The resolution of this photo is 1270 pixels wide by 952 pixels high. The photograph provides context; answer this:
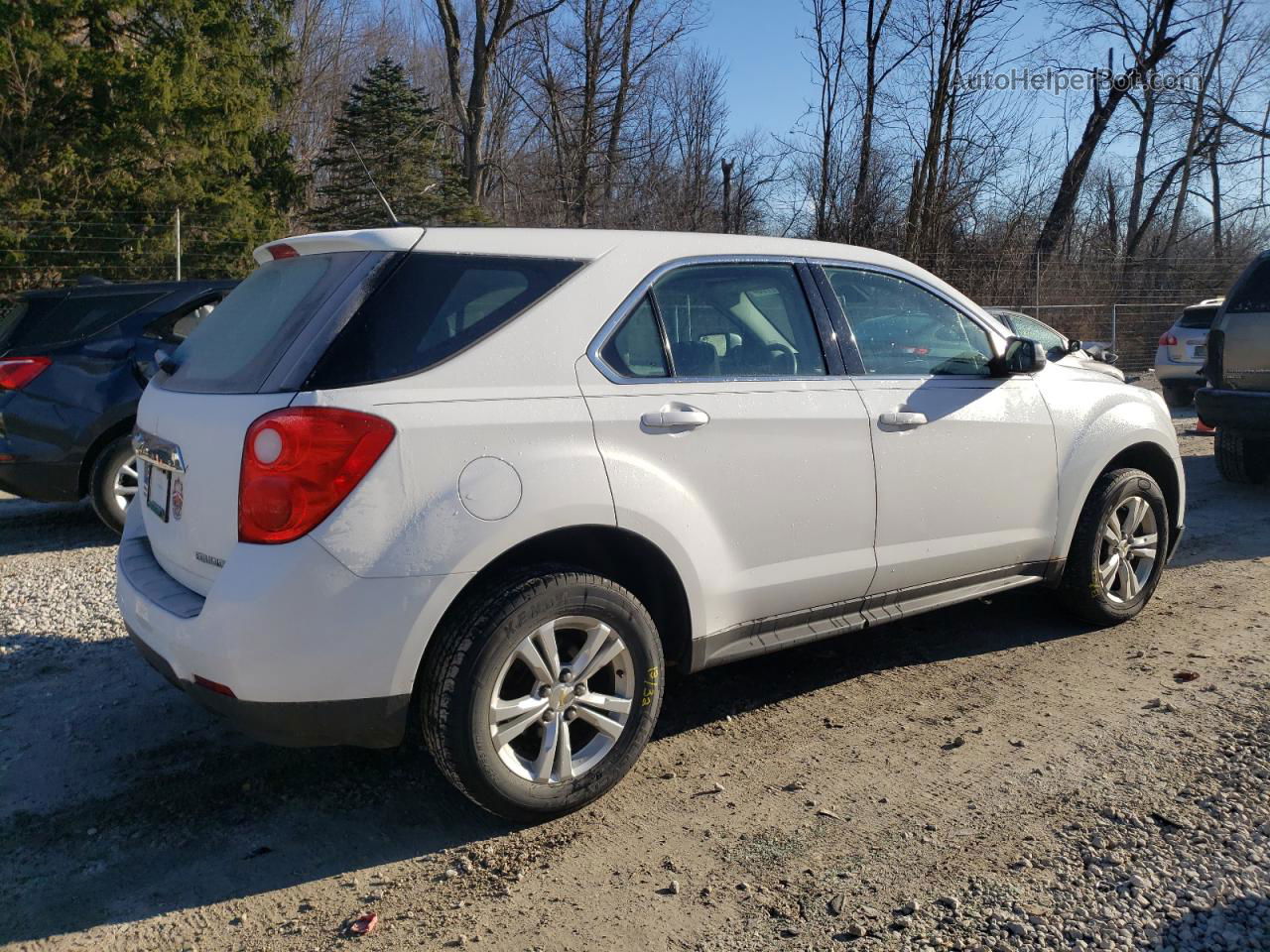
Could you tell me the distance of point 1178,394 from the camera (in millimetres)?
14141

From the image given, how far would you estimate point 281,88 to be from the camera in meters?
21.9

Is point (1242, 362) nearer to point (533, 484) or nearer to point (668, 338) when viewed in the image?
point (668, 338)

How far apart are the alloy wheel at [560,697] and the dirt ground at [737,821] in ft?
0.78

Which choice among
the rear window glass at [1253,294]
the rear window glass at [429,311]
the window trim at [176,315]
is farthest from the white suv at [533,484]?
the rear window glass at [1253,294]

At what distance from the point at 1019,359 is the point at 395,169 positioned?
19688 mm

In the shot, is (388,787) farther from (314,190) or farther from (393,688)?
(314,190)

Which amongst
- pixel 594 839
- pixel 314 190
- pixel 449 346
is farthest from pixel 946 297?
pixel 314 190

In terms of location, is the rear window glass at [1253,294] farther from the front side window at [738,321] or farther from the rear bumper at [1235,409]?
the front side window at [738,321]

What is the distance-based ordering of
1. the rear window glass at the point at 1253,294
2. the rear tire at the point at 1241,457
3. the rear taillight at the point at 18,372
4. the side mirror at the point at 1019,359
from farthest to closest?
1. the rear tire at the point at 1241,457
2. the rear window glass at the point at 1253,294
3. the rear taillight at the point at 18,372
4. the side mirror at the point at 1019,359

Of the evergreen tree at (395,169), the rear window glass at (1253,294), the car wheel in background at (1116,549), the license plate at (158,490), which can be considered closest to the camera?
the license plate at (158,490)

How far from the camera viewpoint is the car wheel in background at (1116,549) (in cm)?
491

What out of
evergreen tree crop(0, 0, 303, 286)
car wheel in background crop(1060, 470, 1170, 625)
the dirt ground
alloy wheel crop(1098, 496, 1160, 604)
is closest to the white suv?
the dirt ground

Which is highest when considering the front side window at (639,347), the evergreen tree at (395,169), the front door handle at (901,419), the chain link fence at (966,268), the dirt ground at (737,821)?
the evergreen tree at (395,169)

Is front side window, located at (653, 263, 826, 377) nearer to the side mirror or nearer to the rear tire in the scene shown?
the side mirror
